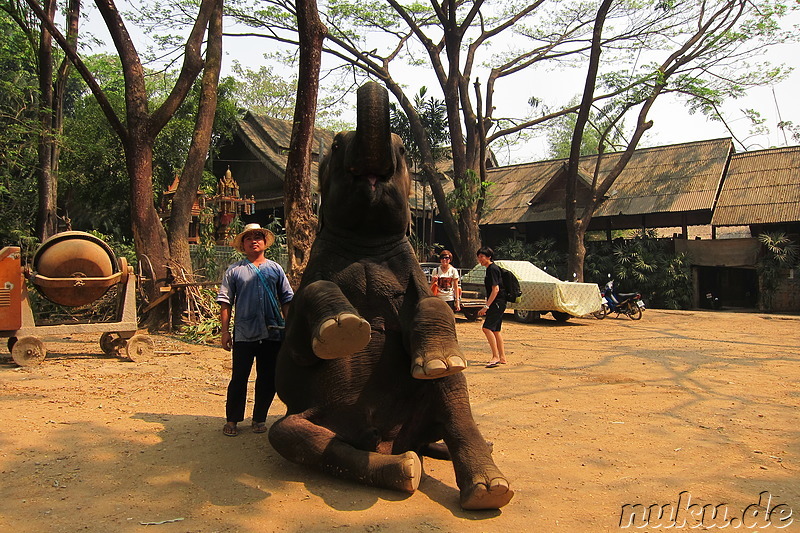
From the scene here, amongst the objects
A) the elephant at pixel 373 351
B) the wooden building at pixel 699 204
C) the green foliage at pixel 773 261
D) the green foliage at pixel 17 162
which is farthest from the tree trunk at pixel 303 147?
the green foliage at pixel 773 261

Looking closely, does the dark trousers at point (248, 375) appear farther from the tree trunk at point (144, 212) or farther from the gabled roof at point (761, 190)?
the gabled roof at point (761, 190)

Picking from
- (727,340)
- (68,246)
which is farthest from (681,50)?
(68,246)

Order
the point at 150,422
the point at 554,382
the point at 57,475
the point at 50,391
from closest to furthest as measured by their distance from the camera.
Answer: the point at 57,475 → the point at 150,422 → the point at 50,391 → the point at 554,382

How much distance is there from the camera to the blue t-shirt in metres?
4.71

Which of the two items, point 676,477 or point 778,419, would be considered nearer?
point 676,477

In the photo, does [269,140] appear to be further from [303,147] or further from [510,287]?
[510,287]

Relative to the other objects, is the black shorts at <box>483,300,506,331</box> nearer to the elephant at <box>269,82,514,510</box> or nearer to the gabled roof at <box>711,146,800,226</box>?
the elephant at <box>269,82,514,510</box>

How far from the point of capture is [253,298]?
474 cm

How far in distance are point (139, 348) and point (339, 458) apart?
579 cm

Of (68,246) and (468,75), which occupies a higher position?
(468,75)

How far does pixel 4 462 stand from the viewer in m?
3.91

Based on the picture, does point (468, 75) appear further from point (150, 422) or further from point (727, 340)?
point (150, 422)

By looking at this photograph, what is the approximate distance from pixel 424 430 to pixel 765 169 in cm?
2230

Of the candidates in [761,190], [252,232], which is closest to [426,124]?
[761,190]
